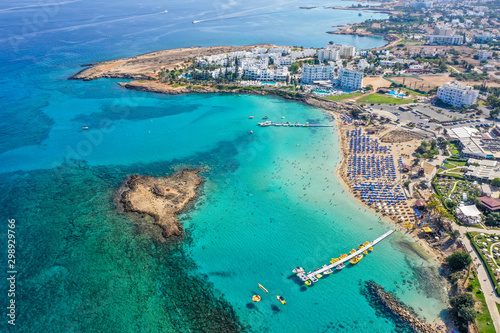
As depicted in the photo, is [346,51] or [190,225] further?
[346,51]

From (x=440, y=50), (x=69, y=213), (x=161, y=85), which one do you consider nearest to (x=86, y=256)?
(x=69, y=213)

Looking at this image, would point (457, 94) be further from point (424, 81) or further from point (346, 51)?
point (346, 51)

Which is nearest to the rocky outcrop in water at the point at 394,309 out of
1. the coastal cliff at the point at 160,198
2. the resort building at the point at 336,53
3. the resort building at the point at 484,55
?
the coastal cliff at the point at 160,198

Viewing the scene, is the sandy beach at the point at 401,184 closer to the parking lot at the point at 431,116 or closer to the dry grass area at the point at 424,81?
the parking lot at the point at 431,116

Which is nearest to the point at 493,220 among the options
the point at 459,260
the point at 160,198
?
the point at 459,260

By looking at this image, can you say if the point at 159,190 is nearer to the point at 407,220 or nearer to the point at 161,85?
the point at 407,220

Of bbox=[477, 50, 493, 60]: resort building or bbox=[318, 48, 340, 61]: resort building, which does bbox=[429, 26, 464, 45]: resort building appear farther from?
bbox=[318, 48, 340, 61]: resort building

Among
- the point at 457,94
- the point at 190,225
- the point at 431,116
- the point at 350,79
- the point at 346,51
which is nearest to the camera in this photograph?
the point at 190,225
